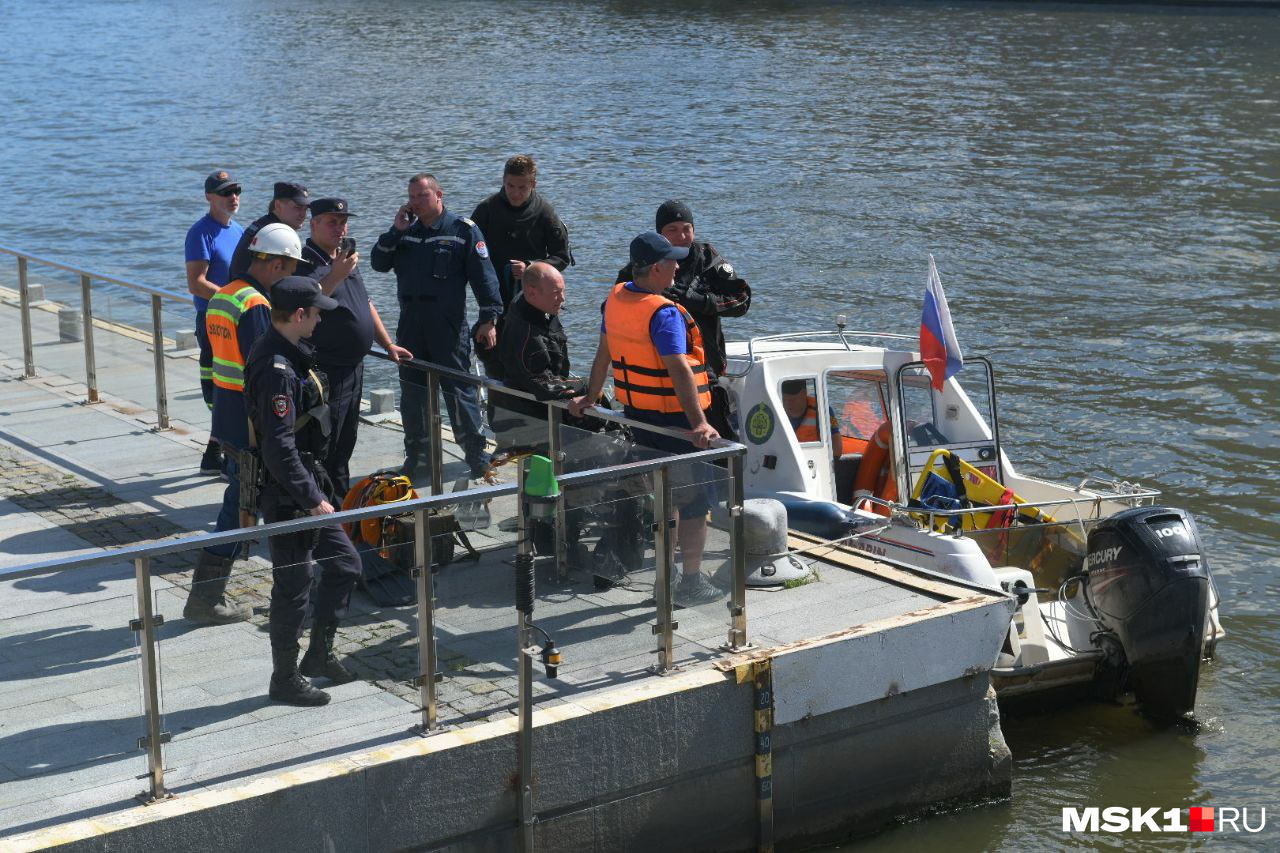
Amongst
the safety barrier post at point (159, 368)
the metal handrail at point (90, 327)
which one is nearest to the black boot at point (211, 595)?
the metal handrail at point (90, 327)

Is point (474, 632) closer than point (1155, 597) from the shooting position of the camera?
Yes

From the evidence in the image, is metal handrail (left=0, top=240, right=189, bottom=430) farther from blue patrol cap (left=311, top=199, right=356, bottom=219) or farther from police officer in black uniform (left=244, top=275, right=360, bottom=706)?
police officer in black uniform (left=244, top=275, right=360, bottom=706)

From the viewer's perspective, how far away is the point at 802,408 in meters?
11.3

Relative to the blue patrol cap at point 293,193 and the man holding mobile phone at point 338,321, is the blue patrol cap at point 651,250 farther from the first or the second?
the blue patrol cap at point 293,193

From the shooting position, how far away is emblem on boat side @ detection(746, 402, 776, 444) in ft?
36.3

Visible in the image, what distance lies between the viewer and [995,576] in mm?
9742

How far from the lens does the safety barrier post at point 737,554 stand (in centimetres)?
729

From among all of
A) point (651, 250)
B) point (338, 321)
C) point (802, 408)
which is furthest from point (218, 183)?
point (802, 408)

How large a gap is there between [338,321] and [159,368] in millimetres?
3496

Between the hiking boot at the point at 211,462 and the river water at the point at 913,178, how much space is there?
4673mm

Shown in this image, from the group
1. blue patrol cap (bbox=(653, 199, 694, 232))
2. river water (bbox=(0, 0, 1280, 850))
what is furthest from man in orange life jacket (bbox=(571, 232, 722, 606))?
river water (bbox=(0, 0, 1280, 850))

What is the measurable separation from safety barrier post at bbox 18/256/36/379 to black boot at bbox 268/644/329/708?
7.36m

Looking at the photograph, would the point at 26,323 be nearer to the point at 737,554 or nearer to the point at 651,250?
the point at 651,250

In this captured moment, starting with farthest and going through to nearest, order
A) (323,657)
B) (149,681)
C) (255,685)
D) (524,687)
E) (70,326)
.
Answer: (70,326)
(524,687)
(323,657)
(255,685)
(149,681)
